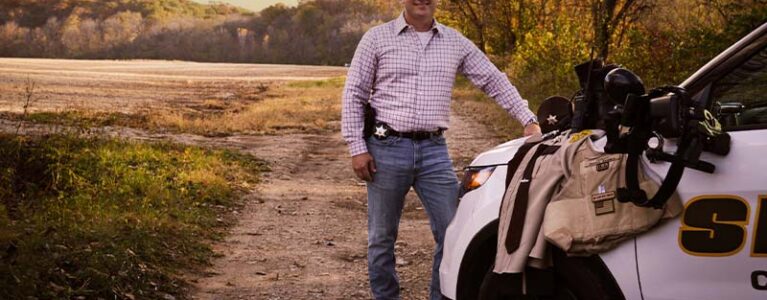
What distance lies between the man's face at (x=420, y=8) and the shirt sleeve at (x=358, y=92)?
0.23 m

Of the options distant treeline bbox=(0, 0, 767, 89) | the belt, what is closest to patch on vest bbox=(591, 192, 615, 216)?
the belt

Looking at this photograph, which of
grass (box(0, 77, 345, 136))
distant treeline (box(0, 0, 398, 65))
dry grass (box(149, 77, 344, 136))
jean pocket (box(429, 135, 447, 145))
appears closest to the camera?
jean pocket (box(429, 135, 447, 145))

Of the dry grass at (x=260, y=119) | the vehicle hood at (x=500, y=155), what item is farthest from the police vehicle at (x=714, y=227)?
the dry grass at (x=260, y=119)

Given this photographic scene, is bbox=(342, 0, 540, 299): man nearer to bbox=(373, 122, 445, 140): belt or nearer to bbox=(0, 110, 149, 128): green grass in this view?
bbox=(373, 122, 445, 140): belt

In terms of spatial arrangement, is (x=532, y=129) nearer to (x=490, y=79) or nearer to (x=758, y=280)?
(x=490, y=79)

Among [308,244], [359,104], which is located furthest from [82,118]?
[359,104]

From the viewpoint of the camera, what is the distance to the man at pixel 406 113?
5289 millimetres

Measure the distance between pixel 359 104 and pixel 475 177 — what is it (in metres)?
0.84

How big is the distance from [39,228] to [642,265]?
4944 mm

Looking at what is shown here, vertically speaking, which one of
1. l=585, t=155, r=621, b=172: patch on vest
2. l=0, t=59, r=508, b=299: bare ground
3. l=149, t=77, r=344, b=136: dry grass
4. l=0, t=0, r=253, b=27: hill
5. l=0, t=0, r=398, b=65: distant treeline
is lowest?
l=0, t=0, r=398, b=65: distant treeline

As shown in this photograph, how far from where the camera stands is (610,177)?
3891mm

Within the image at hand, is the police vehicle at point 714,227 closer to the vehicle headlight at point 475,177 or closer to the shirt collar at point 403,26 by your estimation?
the vehicle headlight at point 475,177

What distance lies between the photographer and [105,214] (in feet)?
29.1

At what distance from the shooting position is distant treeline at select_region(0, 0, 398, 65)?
420 ft
